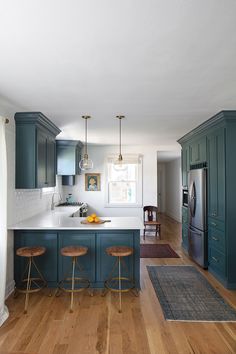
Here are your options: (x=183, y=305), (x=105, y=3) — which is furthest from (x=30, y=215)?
(x=105, y=3)

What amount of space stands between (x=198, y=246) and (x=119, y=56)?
3.51 metres

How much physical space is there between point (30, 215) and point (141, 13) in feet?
11.3

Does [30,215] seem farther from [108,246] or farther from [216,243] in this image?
[216,243]

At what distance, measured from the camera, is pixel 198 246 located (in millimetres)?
4363

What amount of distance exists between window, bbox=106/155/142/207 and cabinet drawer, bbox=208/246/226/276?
299cm

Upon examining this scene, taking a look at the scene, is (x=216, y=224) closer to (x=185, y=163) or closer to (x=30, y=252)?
(x=185, y=163)

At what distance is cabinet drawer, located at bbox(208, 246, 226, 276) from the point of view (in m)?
3.62

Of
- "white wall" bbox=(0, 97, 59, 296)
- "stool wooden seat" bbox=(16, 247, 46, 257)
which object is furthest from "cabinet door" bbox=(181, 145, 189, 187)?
"stool wooden seat" bbox=(16, 247, 46, 257)

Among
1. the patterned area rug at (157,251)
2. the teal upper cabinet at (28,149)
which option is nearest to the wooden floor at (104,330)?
the teal upper cabinet at (28,149)

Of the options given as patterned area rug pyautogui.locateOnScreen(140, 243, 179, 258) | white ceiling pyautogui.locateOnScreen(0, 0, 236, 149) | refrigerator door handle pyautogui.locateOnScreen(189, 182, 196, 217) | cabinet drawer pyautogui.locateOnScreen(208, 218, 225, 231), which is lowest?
patterned area rug pyautogui.locateOnScreen(140, 243, 179, 258)

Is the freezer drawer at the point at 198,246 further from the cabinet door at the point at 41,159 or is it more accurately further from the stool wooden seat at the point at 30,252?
the cabinet door at the point at 41,159

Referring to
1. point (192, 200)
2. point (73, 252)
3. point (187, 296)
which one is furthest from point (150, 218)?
point (73, 252)

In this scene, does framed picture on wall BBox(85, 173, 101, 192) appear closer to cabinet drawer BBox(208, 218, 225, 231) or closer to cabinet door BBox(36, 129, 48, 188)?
cabinet door BBox(36, 129, 48, 188)

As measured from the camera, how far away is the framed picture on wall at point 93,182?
688 cm
